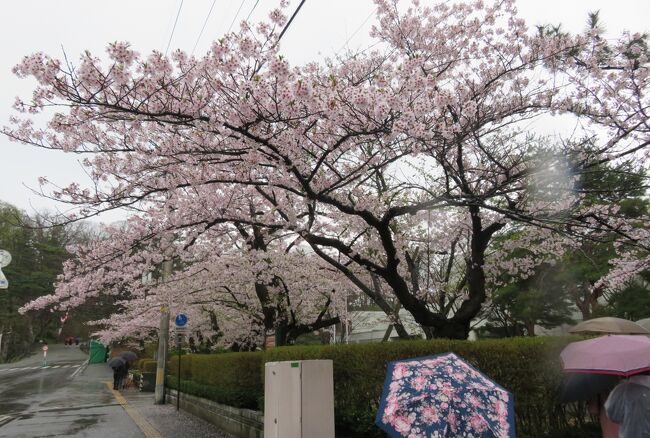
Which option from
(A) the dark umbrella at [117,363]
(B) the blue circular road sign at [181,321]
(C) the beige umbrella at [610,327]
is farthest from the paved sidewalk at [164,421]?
(C) the beige umbrella at [610,327]

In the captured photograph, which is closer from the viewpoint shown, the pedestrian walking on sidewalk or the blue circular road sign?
the blue circular road sign

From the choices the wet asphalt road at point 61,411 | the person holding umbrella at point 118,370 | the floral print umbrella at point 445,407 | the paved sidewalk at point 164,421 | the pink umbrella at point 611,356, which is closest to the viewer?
the floral print umbrella at point 445,407

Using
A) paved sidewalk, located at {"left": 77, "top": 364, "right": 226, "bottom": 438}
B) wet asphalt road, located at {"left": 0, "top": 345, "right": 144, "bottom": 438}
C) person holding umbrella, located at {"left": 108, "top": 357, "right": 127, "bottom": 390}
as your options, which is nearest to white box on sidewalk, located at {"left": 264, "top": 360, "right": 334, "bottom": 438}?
paved sidewalk, located at {"left": 77, "top": 364, "right": 226, "bottom": 438}

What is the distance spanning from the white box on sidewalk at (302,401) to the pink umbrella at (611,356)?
121 inches

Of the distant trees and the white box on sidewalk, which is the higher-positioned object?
the distant trees

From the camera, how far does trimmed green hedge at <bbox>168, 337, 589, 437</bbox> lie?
482 centimetres

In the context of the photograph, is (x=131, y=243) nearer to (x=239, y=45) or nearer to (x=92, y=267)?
(x=92, y=267)

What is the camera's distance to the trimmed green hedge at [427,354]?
190 inches

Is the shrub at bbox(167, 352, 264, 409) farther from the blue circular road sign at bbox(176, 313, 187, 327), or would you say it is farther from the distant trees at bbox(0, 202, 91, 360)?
the distant trees at bbox(0, 202, 91, 360)

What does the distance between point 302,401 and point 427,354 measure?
1.74m

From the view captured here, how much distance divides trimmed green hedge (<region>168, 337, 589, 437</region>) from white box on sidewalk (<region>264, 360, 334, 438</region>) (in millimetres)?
A: 490

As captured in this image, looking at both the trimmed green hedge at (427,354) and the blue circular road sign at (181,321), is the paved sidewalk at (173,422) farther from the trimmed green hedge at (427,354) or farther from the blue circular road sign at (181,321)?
the blue circular road sign at (181,321)

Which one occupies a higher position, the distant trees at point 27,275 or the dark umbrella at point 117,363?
the distant trees at point 27,275

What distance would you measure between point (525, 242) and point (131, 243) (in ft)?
25.9
